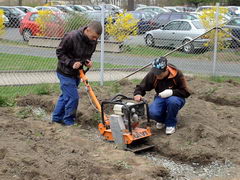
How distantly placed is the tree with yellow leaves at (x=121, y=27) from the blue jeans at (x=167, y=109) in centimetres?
425

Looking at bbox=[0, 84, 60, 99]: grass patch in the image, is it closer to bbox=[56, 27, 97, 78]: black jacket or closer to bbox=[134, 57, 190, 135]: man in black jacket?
bbox=[56, 27, 97, 78]: black jacket

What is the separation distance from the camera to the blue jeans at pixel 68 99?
6793 mm

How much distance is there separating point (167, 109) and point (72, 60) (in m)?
1.68

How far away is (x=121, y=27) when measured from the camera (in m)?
10.8

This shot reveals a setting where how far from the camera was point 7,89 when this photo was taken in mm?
9203

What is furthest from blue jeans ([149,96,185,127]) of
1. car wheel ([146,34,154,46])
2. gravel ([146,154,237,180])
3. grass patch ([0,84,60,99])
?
car wheel ([146,34,154,46])

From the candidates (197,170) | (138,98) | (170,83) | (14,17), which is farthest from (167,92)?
(14,17)

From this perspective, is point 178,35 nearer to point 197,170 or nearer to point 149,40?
point 149,40

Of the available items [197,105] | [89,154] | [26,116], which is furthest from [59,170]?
[197,105]

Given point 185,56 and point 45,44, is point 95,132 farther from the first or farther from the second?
point 185,56

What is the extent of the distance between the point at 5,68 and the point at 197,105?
4946 millimetres

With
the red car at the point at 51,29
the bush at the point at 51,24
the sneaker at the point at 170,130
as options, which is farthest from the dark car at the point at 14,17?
the sneaker at the point at 170,130

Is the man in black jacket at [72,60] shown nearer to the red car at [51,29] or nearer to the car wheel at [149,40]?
the red car at [51,29]

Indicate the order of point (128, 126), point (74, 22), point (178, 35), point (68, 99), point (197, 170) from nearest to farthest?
point (197, 170) < point (128, 126) < point (68, 99) < point (74, 22) < point (178, 35)
